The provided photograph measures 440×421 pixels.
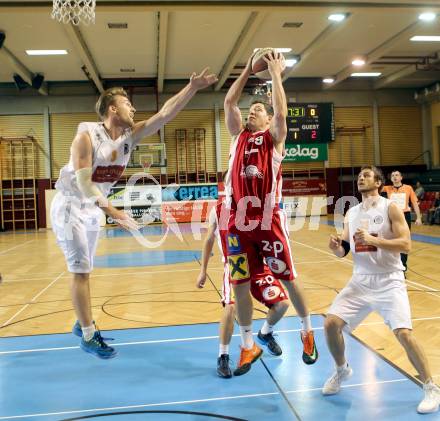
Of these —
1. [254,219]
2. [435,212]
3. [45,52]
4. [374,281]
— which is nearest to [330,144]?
[435,212]

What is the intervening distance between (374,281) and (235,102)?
5.63 ft

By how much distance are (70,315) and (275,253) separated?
11.7 feet

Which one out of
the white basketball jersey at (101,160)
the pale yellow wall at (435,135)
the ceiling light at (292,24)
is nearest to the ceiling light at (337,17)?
the ceiling light at (292,24)

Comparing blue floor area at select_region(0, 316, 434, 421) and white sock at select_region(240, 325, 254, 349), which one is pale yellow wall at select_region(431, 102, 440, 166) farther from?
white sock at select_region(240, 325, 254, 349)

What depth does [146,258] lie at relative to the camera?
37.7ft

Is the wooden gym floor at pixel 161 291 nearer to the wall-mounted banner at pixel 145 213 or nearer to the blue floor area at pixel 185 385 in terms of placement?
the blue floor area at pixel 185 385

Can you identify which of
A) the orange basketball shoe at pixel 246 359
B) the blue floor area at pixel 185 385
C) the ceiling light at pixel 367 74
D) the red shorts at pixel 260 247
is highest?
the ceiling light at pixel 367 74

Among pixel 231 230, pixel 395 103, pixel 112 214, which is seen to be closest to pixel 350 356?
pixel 231 230

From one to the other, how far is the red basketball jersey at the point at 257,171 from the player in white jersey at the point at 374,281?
0.63 m

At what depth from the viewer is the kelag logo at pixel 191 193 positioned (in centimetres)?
2133

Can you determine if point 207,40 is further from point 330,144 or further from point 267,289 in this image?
point 267,289

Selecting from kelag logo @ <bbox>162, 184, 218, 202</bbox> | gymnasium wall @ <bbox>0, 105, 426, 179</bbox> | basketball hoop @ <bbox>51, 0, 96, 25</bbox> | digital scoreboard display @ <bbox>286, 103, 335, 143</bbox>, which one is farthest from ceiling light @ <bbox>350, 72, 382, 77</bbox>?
basketball hoop @ <bbox>51, 0, 96, 25</bbox>

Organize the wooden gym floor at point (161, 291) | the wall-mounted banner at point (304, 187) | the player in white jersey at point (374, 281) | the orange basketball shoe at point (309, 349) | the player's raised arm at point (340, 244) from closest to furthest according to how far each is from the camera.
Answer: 1. the player in white jersey at point (374, 281)
2. the player's raised arm at point (340, 244)
3. the orange basketball shoe at point (309, 349)
4. the wooden gym floor at point (161, 291)
5. the wall-mounted banner at point (304, 187)

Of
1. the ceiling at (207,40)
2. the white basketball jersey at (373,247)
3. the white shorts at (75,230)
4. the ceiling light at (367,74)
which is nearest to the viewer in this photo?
the white basketball jersey at (373,247)
